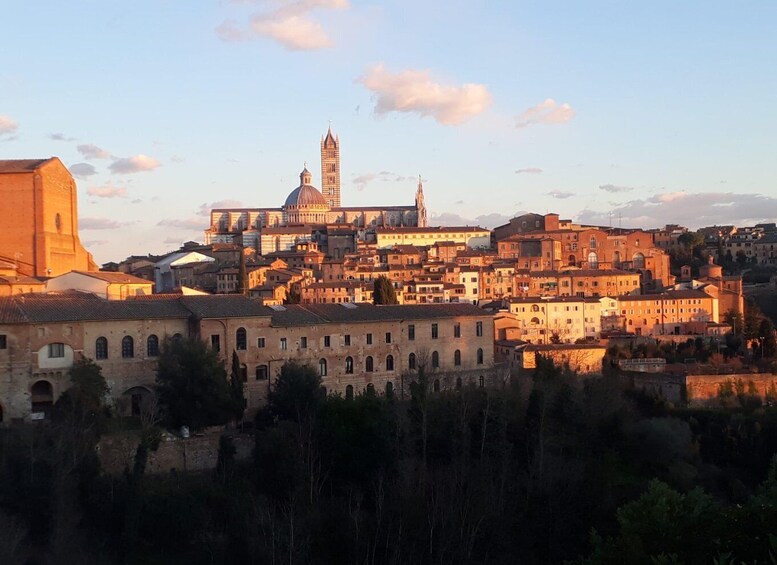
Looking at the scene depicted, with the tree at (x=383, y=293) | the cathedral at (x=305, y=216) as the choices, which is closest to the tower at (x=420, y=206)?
the cathedral at (x=305, y=216)

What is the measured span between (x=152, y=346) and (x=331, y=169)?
61187mm

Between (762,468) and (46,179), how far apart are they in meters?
21.7

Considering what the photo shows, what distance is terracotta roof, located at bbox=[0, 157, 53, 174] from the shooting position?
1099 inches

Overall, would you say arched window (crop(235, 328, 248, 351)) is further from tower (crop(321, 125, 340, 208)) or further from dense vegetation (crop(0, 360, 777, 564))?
tower (crop(321, 125, 340, 208))

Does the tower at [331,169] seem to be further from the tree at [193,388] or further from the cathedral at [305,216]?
the tree at [193,388]

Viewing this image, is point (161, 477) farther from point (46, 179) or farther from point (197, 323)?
point (46, 179)

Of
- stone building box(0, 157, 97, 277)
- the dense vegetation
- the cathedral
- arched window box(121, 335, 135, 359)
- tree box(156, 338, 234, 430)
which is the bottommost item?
the dense vegetation

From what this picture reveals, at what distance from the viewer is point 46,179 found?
28.2 m

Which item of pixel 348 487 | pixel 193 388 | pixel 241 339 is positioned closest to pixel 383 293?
pixel 241 339

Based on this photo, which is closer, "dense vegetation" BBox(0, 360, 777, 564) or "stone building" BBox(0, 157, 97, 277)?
"dense vegetation" BBox(0, 360, 777, 564)

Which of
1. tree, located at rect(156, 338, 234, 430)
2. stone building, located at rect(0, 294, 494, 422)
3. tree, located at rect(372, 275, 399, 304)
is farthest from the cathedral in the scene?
tree, located at rect(156, 338, 234, 430)

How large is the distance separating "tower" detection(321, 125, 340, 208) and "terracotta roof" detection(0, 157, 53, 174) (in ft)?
166

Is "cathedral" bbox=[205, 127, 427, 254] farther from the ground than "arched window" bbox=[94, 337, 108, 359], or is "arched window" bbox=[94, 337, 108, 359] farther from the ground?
"cathedral" bbox=[205, 127, 427, 254]

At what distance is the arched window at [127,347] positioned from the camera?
1992cm
